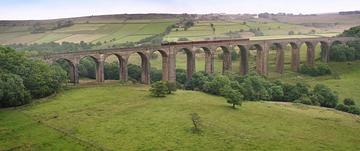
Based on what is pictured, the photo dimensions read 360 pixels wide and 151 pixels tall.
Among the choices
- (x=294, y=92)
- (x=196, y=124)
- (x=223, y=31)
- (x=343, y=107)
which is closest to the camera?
(x=196, y=124)

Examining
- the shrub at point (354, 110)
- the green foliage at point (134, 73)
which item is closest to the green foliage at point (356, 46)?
the shrub at point (354, 110)

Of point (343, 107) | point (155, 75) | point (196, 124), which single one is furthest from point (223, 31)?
point (196, 124)

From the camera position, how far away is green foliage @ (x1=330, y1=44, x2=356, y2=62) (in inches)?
4958

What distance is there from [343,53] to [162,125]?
93.0 metres

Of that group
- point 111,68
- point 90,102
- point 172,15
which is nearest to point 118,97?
point 90,102

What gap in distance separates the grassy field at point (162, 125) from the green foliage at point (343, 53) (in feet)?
211

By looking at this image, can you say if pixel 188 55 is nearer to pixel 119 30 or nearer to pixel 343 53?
pixel 343 53

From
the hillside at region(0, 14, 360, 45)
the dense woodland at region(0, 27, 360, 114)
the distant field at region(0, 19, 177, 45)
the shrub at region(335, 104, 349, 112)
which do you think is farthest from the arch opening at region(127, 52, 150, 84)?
the shrub at region(335, 104, 349, 112)

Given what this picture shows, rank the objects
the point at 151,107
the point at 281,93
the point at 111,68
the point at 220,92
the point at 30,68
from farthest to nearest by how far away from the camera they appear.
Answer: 1. the point at 111,68
2. the point at 281,93
3. the point at 220,92
4. the point at 30,68
5. the point at 151,107

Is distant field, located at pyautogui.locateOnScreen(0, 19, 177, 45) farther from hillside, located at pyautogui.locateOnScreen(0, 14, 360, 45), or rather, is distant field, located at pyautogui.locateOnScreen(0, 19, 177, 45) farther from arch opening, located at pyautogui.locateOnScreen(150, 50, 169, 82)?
arch opening, located at pyautogui.locateOnScreen(150, 50, 169, 82)

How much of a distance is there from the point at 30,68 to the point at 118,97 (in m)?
15.0

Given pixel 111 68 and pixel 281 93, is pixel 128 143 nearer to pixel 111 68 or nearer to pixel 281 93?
pixel 281 93

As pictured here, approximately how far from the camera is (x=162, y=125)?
51094 mm

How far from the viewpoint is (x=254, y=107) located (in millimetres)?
65938
